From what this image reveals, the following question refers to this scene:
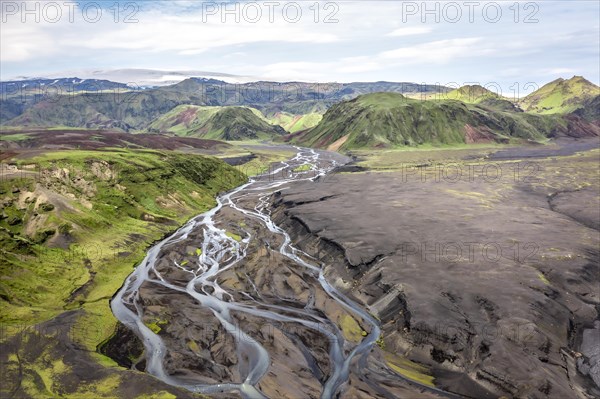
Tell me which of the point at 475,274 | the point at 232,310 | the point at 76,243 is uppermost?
the point at 76,243

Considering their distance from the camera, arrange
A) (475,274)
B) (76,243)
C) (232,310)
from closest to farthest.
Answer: (232,310)
(475,274)
(76,243)

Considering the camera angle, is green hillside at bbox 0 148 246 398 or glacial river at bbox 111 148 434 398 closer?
green hillside at bbox 0 148 246 398

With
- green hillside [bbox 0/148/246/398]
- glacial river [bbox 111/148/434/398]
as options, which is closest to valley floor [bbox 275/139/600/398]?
glacial river [bbox 111/148/434/398]

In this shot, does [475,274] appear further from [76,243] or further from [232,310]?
[76,243]

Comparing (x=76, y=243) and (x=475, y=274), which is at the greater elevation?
(x=76, y=243)

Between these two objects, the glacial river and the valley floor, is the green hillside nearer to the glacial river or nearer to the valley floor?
the glacial river

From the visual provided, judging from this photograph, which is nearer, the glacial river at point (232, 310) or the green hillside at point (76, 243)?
the green hillside at point (76, 243)

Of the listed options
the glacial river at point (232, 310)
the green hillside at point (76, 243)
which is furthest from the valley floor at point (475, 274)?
the green hillside at point (76, 243)

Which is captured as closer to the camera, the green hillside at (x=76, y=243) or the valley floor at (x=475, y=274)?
the green hillside at (x=76, y=243)

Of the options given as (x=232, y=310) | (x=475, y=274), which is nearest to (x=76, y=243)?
(x=232, y=310)

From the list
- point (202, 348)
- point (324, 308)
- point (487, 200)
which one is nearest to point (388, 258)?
point (324, 308)

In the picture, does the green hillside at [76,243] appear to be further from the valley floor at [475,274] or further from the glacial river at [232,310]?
the valley floor at [475,274]

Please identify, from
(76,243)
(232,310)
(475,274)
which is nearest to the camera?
(232,310)

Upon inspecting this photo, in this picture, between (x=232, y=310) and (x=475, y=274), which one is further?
(x=475, y=274)
